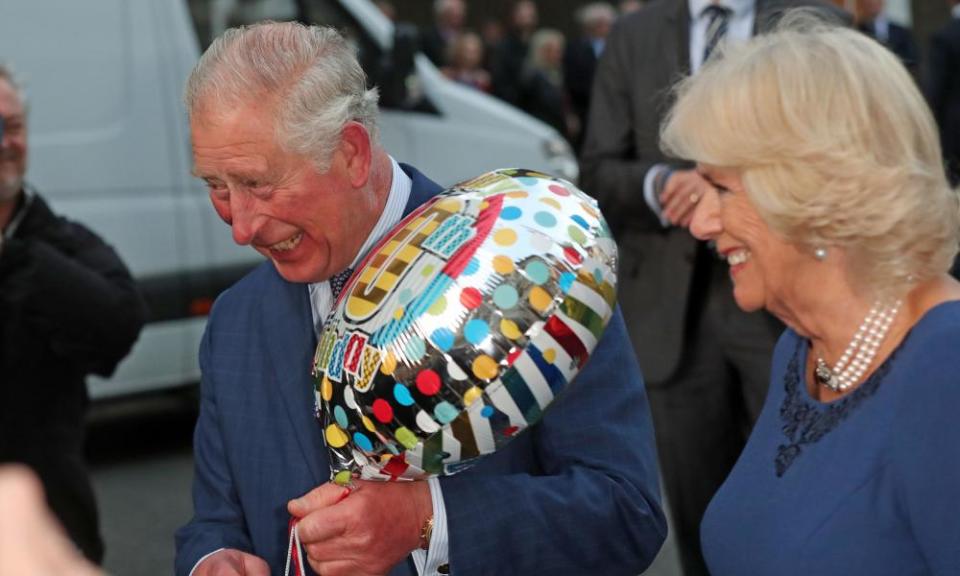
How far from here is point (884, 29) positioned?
10.1 metres

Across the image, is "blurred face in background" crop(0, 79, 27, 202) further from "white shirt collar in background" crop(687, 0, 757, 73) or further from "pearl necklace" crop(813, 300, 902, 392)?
"pearl necklace" crop(813, 300, 902, 392)

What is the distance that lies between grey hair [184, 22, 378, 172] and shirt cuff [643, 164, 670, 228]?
1.68 metres

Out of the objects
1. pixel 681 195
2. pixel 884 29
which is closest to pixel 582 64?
pixel 884 29

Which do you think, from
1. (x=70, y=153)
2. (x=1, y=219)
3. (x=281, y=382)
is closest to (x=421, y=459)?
(x=281, y=382)

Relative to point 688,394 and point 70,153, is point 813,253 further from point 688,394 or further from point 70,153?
point 70,153

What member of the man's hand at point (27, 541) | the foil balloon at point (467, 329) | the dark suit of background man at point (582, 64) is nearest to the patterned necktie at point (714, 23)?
the foil balloon at point (467, 329)

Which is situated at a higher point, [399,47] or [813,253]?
[813,253]

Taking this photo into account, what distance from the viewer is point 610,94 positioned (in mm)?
4078

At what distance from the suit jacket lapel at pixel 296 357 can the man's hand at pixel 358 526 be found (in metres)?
0.24

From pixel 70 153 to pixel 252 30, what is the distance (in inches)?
172

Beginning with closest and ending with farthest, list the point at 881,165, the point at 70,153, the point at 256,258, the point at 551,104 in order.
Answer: the point at 881,165 → the point at 70,153 → the point at 256,258 → the point at 551,104

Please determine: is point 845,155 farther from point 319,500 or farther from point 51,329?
point 51,329

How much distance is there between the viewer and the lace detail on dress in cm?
214

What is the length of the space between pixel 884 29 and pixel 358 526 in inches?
353
